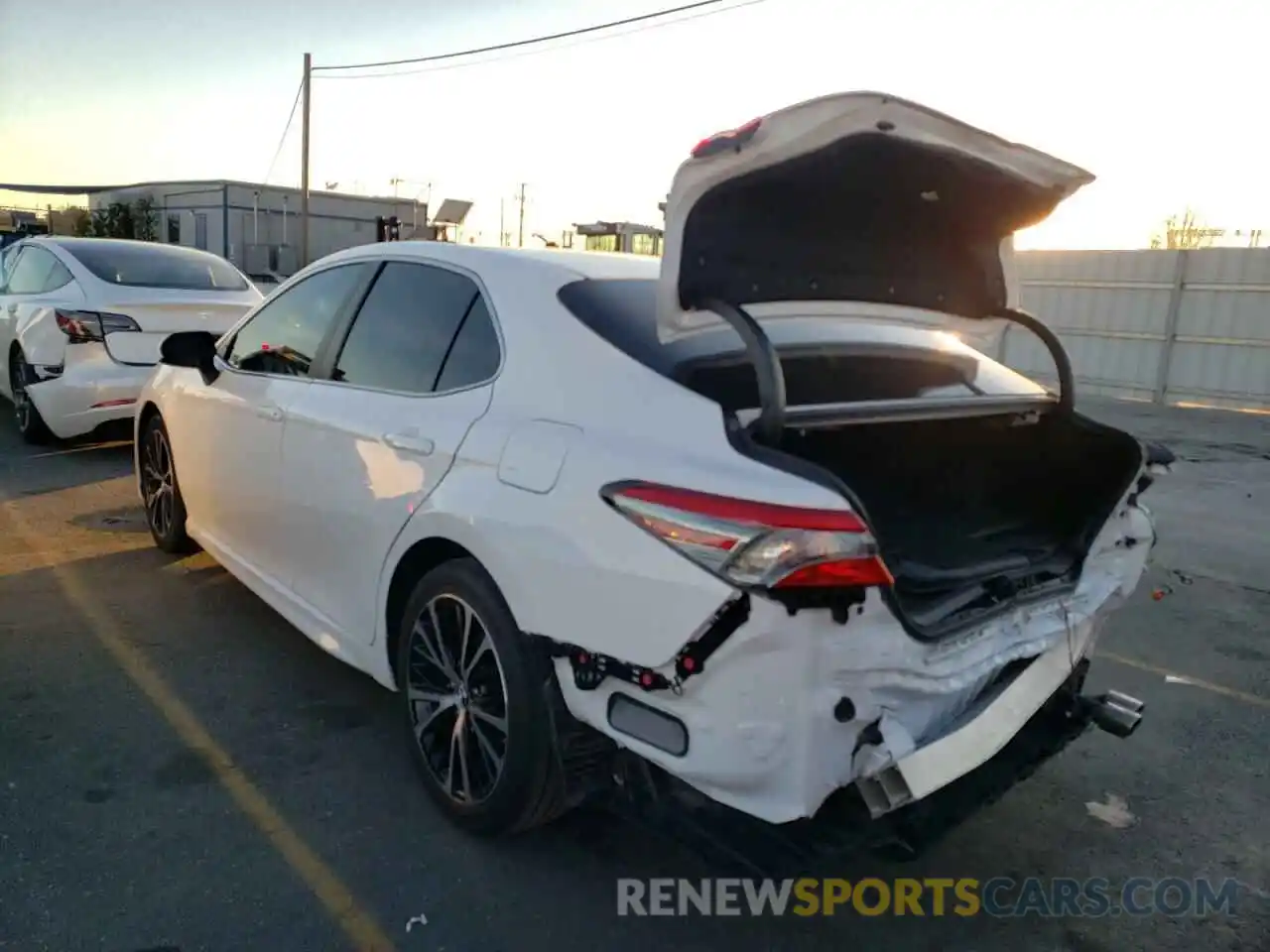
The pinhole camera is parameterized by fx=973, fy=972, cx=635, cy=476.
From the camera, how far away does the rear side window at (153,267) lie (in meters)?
7.71

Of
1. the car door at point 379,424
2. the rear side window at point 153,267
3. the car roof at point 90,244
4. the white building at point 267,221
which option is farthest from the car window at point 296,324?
the white building at point 267,221

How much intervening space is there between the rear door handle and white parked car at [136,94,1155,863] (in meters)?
0.02

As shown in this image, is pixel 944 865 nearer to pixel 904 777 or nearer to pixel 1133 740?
pixel 904 777

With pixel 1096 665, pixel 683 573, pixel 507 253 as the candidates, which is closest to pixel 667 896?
pixel 683 573

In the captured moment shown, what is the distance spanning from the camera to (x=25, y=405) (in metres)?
7.93

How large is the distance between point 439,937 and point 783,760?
3.51ft

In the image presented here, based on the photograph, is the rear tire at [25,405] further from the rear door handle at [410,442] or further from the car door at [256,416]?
the rear door handle at [410,442]

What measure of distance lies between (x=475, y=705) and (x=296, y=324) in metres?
1.98

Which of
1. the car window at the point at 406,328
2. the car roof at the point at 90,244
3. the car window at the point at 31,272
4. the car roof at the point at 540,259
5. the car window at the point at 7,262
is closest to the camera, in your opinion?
the car roof at the point at 540,259

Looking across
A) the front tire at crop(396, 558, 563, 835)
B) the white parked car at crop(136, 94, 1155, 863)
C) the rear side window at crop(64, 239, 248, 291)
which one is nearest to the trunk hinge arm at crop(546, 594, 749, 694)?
the white parked car at crop(136, 94, 1155, 863)

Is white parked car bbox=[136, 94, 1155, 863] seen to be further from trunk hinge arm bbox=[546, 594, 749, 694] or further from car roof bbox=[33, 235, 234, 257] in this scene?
car roof bbox=[33, 235, 234, 257]

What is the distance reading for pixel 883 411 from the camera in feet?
8.62

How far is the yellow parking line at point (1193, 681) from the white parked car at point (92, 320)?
645cm

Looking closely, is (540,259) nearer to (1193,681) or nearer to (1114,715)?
(1114,715)
